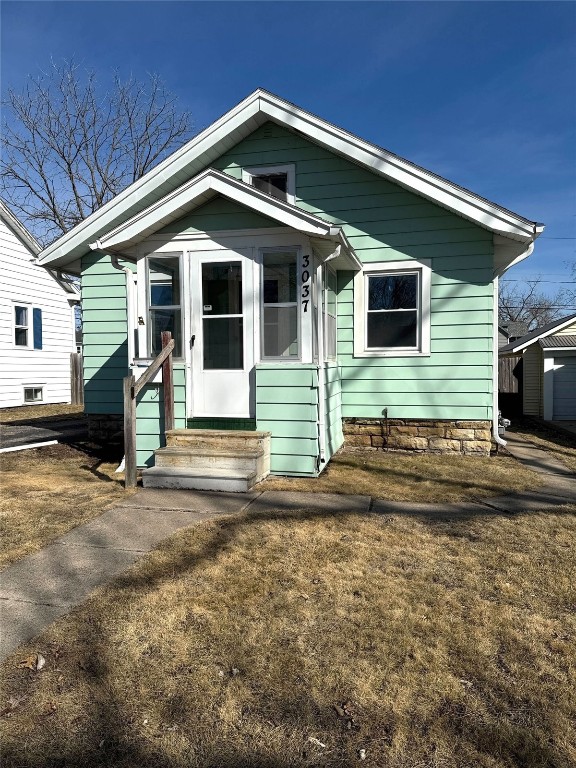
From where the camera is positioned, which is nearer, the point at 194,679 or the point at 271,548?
the point at 194,679

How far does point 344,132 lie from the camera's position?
7066mm

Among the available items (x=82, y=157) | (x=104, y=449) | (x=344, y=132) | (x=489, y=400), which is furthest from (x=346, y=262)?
(x=82, y=157)

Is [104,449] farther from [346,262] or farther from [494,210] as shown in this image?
[494,210]

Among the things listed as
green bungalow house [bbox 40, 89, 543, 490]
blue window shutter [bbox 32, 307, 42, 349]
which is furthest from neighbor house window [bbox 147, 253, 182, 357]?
blue window shutter [bbox 32, 307, 42, 349]

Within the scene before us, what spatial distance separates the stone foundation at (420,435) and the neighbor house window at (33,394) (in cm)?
1175

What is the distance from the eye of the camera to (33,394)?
15.6 meters

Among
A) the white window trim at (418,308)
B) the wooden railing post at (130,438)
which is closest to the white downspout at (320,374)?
the white window trim at (418,308)

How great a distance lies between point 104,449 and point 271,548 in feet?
18.3

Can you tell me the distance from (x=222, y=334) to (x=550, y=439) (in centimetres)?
740

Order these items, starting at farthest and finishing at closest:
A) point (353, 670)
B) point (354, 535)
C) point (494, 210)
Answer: point (494, 210) → point (354, 535) → point (353, 670)

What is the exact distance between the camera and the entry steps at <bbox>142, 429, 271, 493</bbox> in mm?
5273

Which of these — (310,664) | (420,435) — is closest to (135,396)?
(310,664)

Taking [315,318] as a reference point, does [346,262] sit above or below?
above

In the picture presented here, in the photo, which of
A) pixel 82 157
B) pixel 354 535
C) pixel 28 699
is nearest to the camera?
pixel 28 699
